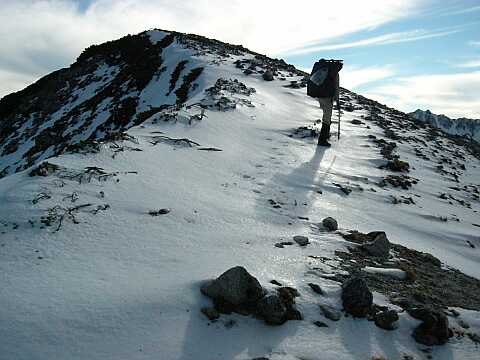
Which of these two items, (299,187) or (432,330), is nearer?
(432,330)

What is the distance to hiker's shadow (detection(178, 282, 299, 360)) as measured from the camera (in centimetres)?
336

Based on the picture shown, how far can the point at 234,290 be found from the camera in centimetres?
391

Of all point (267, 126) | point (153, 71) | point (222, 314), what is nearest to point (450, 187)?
point (267, 126)

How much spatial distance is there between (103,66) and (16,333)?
30902mm

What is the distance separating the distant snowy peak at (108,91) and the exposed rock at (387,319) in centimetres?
1292

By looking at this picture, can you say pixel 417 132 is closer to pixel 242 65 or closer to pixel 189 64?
pixel 242 65

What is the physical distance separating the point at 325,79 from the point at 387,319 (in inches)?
330

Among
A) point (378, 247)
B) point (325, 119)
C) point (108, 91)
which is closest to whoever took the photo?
point (378, 247)

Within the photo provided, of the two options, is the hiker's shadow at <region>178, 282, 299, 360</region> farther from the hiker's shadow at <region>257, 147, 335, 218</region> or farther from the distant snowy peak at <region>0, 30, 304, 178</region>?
the distant snowy peak at <region>0, 30, 304, 178</region>

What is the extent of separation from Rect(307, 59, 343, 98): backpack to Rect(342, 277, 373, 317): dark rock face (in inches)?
311

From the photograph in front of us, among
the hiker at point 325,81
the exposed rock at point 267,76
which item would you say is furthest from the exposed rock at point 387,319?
the exposed rock at point 267,76

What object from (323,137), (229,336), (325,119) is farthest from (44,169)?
(323,137)

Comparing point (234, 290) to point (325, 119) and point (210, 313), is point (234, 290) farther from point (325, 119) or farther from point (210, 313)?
point (325, 119)

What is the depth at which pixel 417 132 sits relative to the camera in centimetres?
1886
